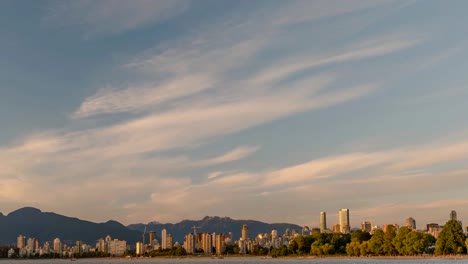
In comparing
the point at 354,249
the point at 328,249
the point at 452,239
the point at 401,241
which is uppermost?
the point at 452,239

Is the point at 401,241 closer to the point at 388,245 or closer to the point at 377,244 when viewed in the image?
the point at 388,245

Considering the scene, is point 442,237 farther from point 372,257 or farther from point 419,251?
point 372,257

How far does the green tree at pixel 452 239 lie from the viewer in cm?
14500

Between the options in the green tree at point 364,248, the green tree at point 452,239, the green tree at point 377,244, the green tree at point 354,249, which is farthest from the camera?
the green tree at point 354,249

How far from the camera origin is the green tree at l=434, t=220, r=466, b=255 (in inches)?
5709

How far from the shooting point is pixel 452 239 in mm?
145625

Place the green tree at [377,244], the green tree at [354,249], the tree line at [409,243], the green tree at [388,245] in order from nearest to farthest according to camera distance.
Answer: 1. the tree line at [409,243]
2. the green tree at [388,245]
3. the green tree at [377,244]
4. the green tree at [354,249]

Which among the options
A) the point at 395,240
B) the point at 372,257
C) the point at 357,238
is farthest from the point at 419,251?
the point at 357,238

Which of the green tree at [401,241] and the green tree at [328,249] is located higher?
the green tree at [401,241]

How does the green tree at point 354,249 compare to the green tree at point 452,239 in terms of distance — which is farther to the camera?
the green tree at point 354,249

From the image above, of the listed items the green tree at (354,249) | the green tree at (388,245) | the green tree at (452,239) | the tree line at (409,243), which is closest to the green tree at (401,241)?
the tree line at (409,243)

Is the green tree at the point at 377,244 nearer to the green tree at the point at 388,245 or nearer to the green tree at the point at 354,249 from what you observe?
the green tree at the point at 388,245

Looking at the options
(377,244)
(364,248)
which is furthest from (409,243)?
(364,248)

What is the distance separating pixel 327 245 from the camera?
19900cm
